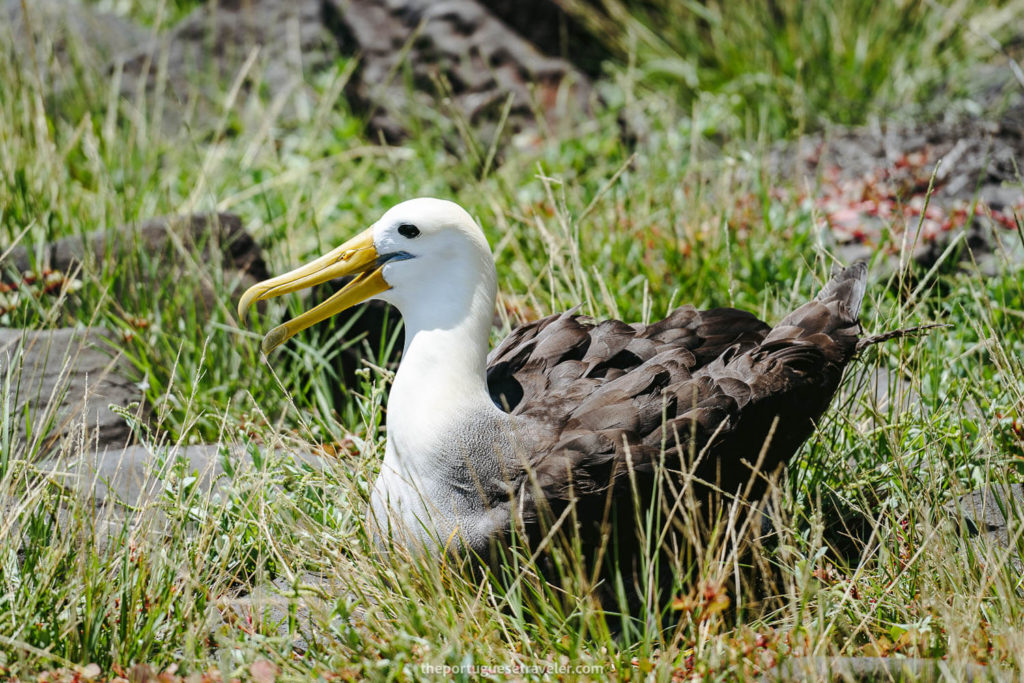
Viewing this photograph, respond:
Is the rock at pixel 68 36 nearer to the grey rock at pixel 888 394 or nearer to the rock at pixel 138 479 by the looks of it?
the rock at pixel 138 479

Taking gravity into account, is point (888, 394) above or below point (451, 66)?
below

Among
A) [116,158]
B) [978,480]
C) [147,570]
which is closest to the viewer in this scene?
[147,570]

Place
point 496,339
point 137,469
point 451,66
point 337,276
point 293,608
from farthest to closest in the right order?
point 451,66, point 496,339, point 137,469, point 337,276, point 293,608

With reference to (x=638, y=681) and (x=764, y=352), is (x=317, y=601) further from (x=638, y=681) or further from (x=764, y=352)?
(x=764, y=352)

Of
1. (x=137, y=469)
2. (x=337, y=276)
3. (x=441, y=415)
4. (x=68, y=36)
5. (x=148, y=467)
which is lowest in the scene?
(x=137, y=469)

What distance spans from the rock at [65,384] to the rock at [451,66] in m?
2.76

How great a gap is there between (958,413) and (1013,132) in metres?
2.67

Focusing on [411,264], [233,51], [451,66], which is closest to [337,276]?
[411,264]

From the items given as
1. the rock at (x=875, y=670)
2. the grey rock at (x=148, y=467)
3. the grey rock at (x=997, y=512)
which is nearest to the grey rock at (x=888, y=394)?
the grey rock at (x=997, y=512)

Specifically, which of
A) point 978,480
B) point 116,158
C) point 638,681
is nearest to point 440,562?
point 638,681

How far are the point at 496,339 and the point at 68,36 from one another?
3577 millimetres

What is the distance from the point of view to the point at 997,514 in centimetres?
293

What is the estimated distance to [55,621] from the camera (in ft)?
7.55

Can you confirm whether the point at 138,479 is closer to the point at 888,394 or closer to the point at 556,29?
the point at 888,394
